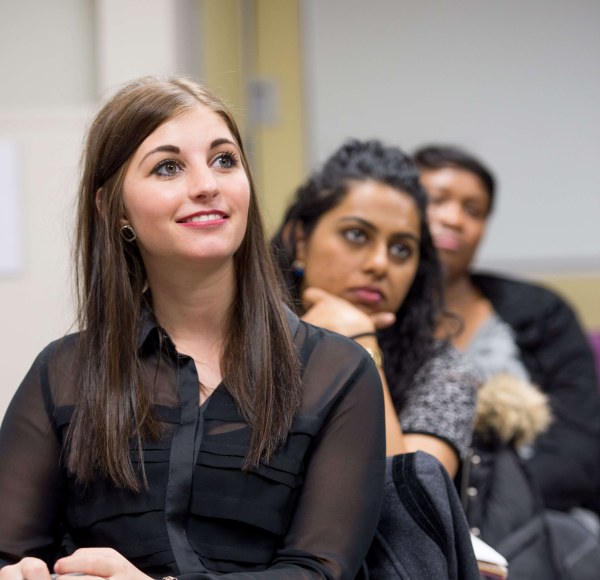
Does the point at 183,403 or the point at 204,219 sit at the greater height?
the point at 204,219

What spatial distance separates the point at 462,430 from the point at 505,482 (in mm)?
302

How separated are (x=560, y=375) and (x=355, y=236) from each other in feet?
3.87

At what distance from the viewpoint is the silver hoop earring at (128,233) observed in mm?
1501

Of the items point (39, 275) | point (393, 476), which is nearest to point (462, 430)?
point (393, 476)

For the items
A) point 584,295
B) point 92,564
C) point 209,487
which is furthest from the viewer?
point 584,295

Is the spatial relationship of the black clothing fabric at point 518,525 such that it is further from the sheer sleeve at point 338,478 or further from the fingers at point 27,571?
the fingers at point 27,571

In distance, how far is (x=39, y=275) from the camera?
Result: 8.50ft

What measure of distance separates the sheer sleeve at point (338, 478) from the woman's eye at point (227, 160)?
29 cm

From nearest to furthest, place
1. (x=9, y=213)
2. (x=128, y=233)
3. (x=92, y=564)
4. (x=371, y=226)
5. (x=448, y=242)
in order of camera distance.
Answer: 1. (x=92, y=564)
2. (x=128, y=233)
3. (x=371, y=226)
4. (x=9, y=213)
5. (x=448, y=242)

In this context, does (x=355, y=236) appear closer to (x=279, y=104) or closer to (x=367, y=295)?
(x=367, y=295)

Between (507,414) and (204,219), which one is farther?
(507,414)

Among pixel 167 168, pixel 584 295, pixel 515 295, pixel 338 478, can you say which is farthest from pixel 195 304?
pixel 584 295

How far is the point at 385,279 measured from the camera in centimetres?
207

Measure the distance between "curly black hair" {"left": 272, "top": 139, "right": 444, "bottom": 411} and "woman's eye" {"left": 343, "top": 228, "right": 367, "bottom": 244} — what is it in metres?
0.09
